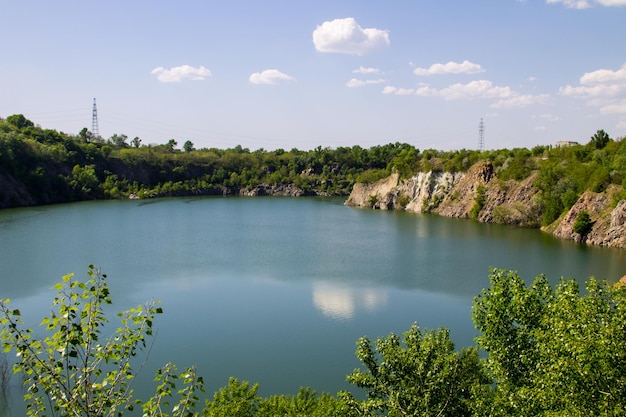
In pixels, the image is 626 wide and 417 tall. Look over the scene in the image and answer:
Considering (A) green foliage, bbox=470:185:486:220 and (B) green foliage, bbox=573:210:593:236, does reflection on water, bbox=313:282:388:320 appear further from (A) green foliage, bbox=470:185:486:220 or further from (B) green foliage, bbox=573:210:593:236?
(A) green foliage, bbox=470:185:486:220

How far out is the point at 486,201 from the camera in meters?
64.6

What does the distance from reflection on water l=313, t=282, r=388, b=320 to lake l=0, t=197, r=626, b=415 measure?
10cm

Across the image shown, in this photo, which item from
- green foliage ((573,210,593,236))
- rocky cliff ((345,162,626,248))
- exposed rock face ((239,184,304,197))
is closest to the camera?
rocky cliff ((345,162,626,248))

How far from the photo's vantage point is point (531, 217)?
189 feet

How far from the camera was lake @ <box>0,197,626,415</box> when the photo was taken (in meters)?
20.5

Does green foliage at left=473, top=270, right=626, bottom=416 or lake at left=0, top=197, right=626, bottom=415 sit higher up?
green foliage at left=473, top=270, right=626, bottom=416

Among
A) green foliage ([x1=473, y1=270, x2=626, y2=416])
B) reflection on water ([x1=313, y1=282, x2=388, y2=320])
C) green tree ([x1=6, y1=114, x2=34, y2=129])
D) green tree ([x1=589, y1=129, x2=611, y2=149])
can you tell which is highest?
green tree ([x1=6, y1=114, x2=34, y2=129])

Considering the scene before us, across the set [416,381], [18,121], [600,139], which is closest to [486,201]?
[600,139]

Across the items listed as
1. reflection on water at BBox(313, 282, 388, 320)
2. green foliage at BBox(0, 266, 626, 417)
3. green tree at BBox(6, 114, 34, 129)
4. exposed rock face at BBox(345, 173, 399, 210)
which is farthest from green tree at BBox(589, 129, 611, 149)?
green tree at BBox(6, 114, 34, 129)

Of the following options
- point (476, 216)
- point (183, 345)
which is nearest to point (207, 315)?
point (183, 345)

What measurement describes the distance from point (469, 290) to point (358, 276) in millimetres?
7012

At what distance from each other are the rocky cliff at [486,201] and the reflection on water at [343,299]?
25.9 m

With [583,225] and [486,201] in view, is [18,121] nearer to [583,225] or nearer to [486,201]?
[486,201]

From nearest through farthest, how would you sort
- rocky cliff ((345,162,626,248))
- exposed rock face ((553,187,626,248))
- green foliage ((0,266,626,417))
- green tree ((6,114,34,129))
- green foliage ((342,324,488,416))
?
green foliage ((0,266,626,417)), green foliage ((342,324,488,416)), exposed rock face ((553,187,626,248)), rocky cliff ((345,162,626,248)), green tree ((6,114,34,129))
